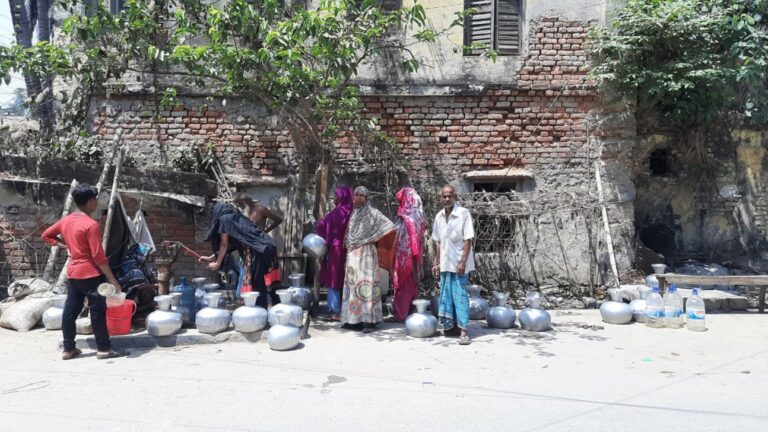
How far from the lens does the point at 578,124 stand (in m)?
7.84

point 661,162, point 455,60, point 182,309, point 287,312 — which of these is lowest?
point 182,309

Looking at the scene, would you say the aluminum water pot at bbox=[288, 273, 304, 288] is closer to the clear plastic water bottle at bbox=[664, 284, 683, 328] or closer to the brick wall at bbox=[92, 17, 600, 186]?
the brick wall at bbox=[92, 17, 600, 186]

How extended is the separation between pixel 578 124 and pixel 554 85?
2.27ft

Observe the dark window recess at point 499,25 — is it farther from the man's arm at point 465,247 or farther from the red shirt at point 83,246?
the red shirt at point 83,246

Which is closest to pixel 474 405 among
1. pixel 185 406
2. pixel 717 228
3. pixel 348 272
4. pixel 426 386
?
pixel 426 386

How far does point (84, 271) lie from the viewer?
4453 mm

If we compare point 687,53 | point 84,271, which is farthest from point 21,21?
point 687,53

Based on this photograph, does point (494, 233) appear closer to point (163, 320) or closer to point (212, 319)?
point (212, 319)

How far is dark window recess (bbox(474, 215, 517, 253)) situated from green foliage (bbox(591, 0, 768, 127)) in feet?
8.21

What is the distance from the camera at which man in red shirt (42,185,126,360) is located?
4441mm

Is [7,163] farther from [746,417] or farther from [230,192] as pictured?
[746,417]

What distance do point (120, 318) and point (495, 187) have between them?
525 cm

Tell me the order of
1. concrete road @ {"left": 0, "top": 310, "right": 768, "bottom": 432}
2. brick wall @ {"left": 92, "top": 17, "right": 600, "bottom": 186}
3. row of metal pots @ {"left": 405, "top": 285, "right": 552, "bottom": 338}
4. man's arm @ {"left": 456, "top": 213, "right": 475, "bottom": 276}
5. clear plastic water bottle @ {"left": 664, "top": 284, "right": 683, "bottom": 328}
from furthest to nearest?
brick wall @ {"left": 92, "top": 17, "right": 600, "bottom": 186} → clear plastic water bottle @ {"left": 664, "top": 284, "right": 683, "bottom": 328} → row of metal pots @ {"left": 405, "top": 285, "right": 552, "bottom": 338} → man's arm @ {"left": 456, "top": 213, "right": 475, "bottom": 276} → concrete road @ {"left": 0, "top": 310, "right": 768, "bottom": 432}

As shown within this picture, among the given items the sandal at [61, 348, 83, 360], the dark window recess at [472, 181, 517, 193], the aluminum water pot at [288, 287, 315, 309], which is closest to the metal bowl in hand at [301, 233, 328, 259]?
the aluminum water pot at [288, 287, 315, 309]
